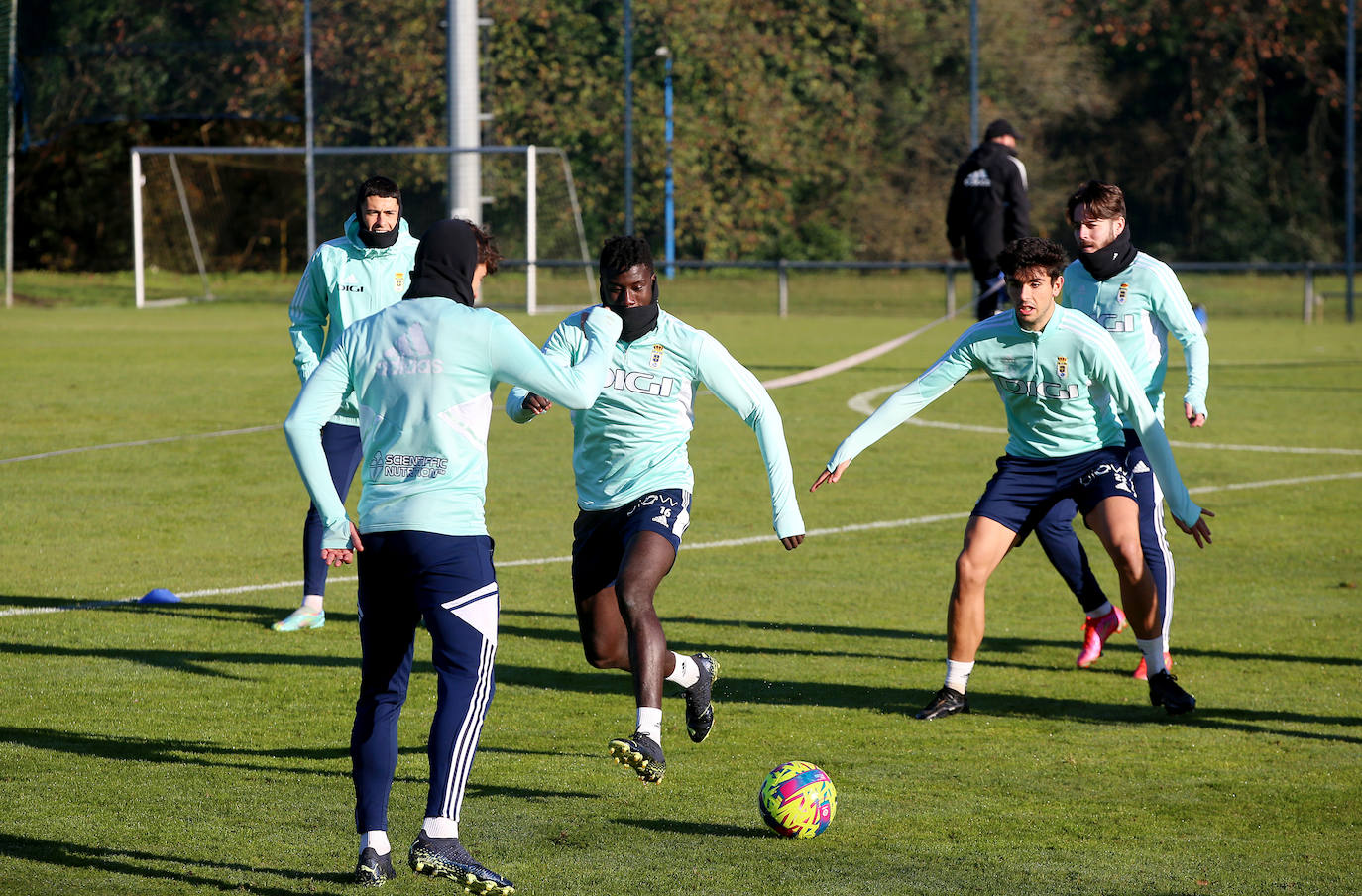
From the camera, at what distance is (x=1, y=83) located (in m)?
35.0

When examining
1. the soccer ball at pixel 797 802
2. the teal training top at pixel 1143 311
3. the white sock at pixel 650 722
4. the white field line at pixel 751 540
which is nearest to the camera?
the soccer ball at pixel 797 802

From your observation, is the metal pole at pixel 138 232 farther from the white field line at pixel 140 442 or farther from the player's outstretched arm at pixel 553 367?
the player's outstretched arm at pixel 553 367

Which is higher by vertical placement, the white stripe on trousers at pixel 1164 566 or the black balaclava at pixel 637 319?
the black balaclava at pixel 637 319

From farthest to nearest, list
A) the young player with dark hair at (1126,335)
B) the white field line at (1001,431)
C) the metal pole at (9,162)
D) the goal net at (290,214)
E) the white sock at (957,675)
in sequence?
the goal net at (290,214) < the metal pole at (9,162) < the white field line at (1001,431) < the young player with dark hair at (1126,335) < the white sock at (957,675)

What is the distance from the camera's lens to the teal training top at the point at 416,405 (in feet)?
15.9

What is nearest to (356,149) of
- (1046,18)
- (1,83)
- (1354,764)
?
(1,83)

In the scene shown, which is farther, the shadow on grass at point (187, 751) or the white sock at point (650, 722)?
the shadow on grass at point (187, 751)

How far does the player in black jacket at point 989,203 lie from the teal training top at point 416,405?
13277 millimetres

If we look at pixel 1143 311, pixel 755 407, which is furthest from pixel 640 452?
pixel 1143 311

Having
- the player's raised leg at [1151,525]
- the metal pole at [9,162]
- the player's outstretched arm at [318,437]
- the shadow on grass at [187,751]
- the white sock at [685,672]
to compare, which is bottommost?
the shadow on grass at [187,751]

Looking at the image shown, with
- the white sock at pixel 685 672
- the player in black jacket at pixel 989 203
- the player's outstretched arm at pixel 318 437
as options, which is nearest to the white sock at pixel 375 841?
the player's outstretched arm at pixel 318 437

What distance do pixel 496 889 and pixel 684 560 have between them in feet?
19.2

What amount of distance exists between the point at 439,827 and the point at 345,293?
419 centimetres

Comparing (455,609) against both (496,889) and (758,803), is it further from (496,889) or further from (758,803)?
(758,803)
